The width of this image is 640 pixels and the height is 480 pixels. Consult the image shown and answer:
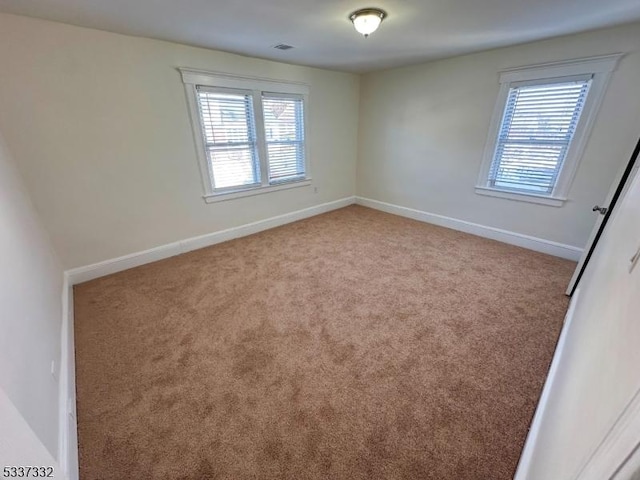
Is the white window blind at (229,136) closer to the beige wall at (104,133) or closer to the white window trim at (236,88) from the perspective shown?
the white window trim at (236,88)

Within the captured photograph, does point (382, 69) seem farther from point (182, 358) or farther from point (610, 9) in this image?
point (182, 358)

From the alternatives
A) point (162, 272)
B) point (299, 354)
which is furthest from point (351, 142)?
point (299, 354)

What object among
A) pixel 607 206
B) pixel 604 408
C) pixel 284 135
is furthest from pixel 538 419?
pixel 284 135

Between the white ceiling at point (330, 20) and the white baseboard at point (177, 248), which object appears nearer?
the white ceiling at point (330, 20)

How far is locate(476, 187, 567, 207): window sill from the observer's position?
3148 millimetres

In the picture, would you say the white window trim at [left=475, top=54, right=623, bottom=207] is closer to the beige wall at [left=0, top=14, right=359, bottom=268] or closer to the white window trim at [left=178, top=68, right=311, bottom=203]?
the white window trim at [left=178, top=68, right=311, bottom=203]

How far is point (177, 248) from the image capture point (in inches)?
133

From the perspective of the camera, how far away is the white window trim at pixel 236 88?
3031mm

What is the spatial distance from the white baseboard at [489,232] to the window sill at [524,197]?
447 mm

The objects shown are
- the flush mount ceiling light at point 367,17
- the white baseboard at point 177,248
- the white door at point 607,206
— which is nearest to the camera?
the white door at point 607,206

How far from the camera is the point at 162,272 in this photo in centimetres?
299

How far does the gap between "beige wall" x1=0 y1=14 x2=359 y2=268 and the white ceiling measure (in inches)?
6.9

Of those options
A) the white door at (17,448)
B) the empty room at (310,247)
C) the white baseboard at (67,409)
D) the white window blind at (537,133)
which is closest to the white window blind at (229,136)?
the empty room at (310,247)

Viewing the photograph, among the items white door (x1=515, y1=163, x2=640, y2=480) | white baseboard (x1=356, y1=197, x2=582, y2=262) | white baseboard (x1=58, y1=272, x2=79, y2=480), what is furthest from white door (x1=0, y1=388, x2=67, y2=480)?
white baseboard (x1=356, y1=197, x2=582, y2=262)
